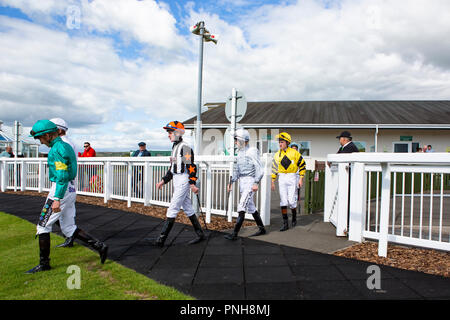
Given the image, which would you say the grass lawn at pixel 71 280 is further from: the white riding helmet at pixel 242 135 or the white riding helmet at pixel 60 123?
the white riding helmet at pixel 242 135

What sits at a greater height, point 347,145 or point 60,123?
point 60,123

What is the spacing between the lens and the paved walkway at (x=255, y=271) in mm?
3158

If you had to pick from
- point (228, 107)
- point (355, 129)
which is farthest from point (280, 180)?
point (355, 129)

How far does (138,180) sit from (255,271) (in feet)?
18.9

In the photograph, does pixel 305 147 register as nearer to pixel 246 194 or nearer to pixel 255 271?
pixel 246 194

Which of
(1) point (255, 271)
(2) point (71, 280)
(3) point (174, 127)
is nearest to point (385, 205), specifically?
(1) point (255, 271)

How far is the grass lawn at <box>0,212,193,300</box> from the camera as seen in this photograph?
3004 mm

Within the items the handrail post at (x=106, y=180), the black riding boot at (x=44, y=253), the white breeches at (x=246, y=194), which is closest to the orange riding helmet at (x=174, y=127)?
the white breeches at (x=246, y=194)

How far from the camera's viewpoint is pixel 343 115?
1906 centimetres

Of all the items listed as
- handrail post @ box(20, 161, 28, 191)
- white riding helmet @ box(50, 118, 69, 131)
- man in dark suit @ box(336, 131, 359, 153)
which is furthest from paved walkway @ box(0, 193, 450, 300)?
handrail post @ box(20, 161, 28, 191)

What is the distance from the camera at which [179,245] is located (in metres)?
4.98

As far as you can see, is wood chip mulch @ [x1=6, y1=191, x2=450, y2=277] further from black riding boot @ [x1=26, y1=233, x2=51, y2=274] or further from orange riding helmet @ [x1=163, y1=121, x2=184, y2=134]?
black riding boot @ [x1=26, y1=233, x2=51, y2=274]
